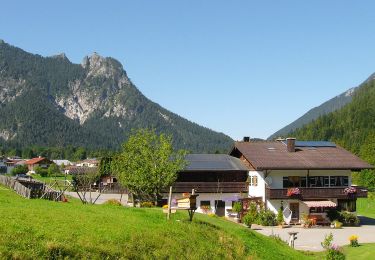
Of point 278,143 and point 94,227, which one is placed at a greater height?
point 278,143

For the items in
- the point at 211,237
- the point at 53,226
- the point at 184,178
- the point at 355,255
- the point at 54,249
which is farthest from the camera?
the point at 184,178

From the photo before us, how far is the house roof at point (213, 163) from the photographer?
5291 cm

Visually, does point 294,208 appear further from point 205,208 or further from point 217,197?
point 205,208

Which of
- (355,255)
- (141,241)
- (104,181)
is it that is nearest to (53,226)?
(141,241)

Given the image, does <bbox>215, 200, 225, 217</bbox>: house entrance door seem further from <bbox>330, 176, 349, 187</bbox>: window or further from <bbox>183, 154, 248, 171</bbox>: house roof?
<bbox>330, 176, 349, 187</bbox>: window

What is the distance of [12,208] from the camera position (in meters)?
19.4

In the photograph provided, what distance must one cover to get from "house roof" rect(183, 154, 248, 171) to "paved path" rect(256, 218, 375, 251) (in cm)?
1039

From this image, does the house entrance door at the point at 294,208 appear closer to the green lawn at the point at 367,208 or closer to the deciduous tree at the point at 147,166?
the green lawn at the point at 367,208

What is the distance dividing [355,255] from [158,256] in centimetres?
1737

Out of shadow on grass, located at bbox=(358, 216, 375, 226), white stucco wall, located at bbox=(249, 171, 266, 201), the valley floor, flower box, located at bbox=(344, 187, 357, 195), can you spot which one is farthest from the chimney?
the valley floor

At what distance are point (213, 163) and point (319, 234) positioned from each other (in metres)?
16.5

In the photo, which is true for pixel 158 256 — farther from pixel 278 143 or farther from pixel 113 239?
pixel 278 143

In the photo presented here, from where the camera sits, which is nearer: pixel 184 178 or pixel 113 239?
pixel 113 239

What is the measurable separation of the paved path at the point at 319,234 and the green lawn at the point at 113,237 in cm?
1145
